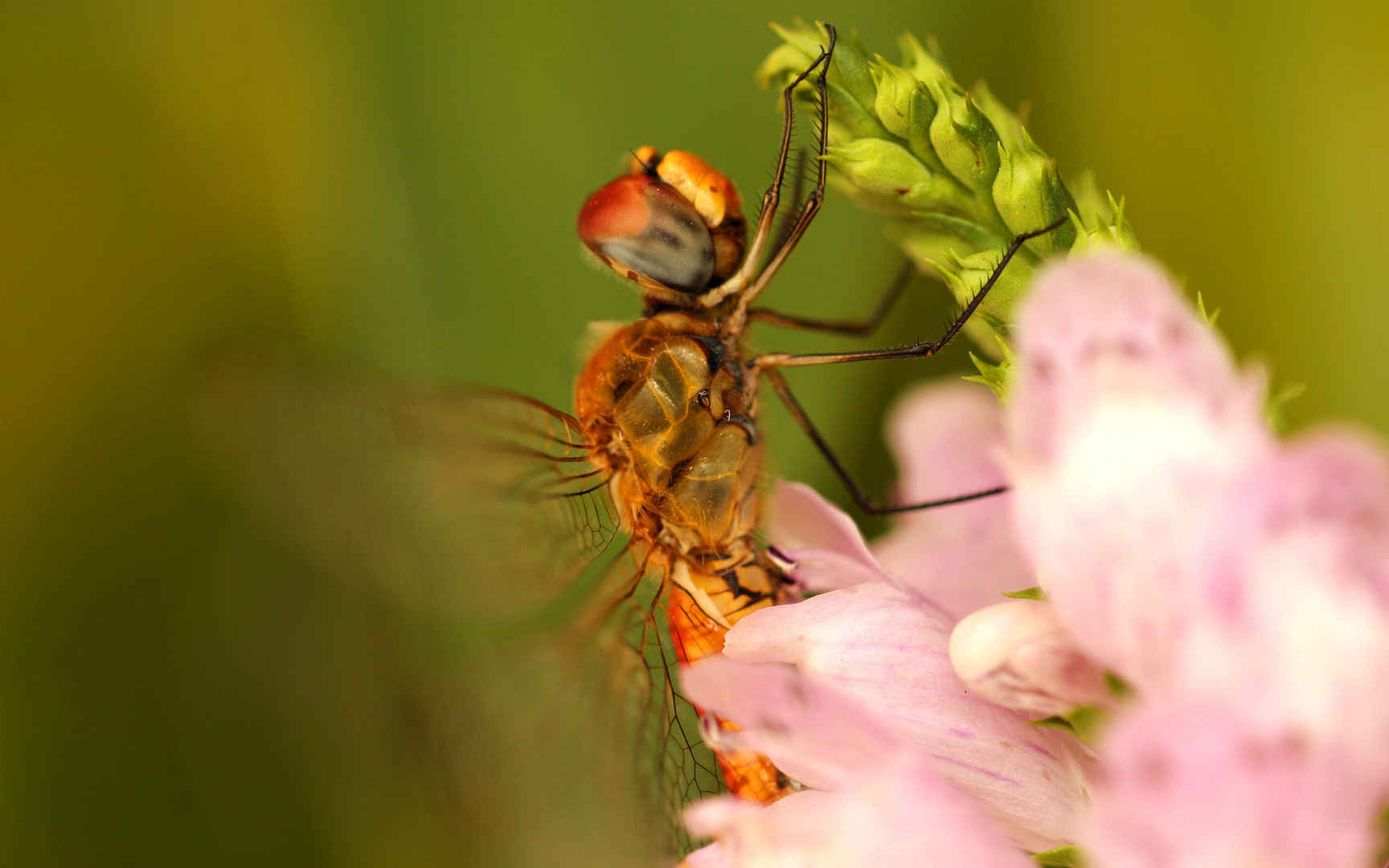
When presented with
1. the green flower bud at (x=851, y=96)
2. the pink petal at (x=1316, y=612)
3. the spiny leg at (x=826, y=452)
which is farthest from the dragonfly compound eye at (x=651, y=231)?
the pink petal at (x=1316, y=612)

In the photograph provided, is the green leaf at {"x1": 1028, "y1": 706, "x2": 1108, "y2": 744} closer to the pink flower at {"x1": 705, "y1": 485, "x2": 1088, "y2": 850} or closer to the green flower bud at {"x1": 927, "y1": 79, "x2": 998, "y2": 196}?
the pink flower at {"x1": 705, "y1": 485, "x2": 1088, "y2": 850}

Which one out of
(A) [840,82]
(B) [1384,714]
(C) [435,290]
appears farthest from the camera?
(C) [435,290]

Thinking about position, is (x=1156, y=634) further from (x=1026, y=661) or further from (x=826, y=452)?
(x=826, y=452)

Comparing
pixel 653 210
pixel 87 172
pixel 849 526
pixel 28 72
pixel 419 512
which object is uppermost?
pixel 28 72

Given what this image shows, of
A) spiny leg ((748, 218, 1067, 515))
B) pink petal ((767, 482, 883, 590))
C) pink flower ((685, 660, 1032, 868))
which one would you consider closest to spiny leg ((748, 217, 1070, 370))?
spiny leg ((748, 218, 1067, 515))

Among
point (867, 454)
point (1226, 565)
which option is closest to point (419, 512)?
point (867, 454)

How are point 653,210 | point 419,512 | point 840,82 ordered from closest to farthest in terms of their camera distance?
point 840,82 → point 653,210 → point 419,512

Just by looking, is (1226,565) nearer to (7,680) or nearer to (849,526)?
(849,526)
